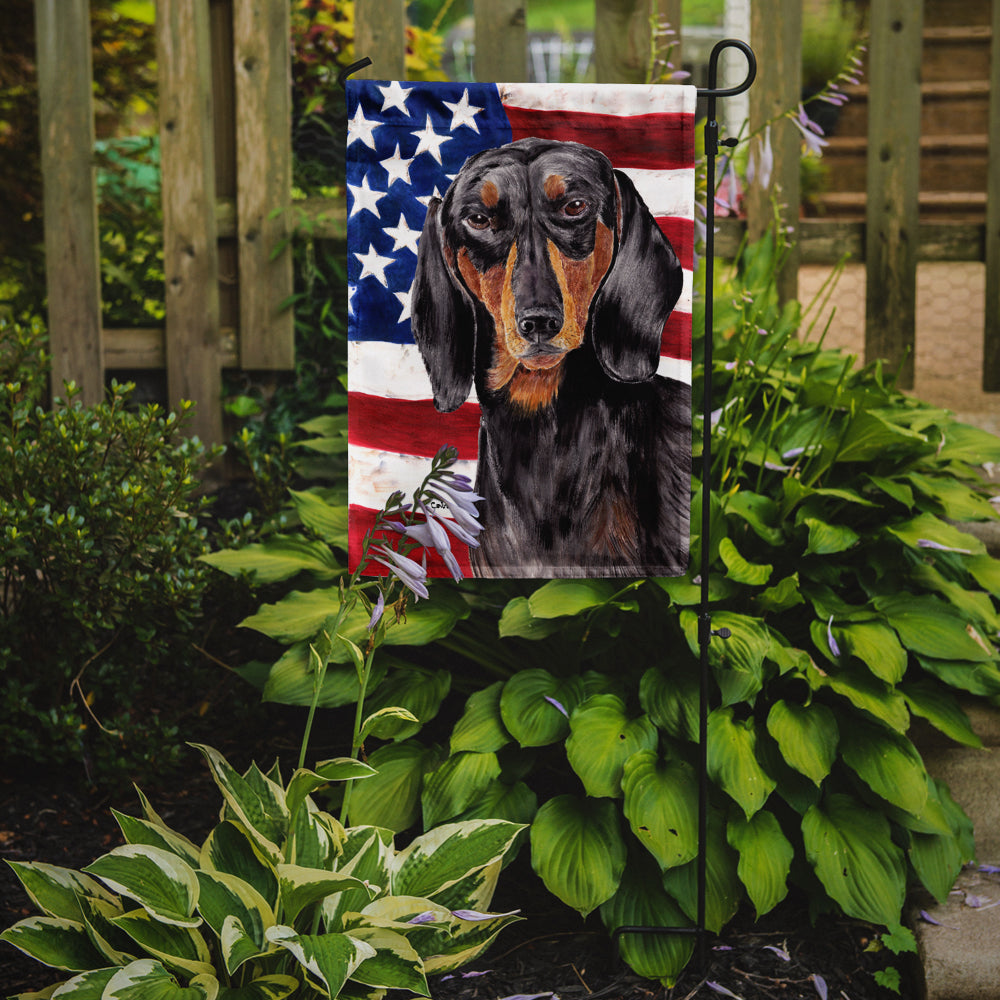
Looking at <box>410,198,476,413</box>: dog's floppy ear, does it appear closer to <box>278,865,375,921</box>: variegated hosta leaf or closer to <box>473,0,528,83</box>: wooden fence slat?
<box>278,865,375,921</box>: variegated hosta leaf

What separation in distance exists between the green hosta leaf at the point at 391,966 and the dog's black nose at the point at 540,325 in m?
1.14

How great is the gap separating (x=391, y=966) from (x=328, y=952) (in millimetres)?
135

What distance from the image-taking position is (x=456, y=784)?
2.07m

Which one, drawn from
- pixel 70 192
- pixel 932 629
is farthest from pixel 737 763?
pixel 70 192

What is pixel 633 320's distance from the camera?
81.2 inches

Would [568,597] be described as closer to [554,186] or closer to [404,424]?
[404,424]

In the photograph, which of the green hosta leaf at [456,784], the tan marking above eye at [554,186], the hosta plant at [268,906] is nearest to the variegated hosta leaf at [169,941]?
the hosta plant at [268,906]

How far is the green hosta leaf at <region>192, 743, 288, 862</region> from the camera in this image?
176 centimetres

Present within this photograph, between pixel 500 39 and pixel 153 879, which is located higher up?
pixel 500 39

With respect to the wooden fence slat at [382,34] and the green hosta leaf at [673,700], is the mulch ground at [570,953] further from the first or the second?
the wooden fence slat at [382,34]

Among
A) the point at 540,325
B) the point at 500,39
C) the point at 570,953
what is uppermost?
the point at 500,39

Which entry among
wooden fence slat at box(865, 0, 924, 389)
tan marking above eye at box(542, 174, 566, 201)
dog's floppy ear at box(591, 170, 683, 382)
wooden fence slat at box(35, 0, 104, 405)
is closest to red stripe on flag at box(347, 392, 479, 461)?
dog's floppy ear at box(591, 170, 683, 382)

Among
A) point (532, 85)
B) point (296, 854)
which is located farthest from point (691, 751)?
point (532, 85)

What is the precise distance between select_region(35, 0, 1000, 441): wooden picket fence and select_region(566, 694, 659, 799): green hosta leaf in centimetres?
199
